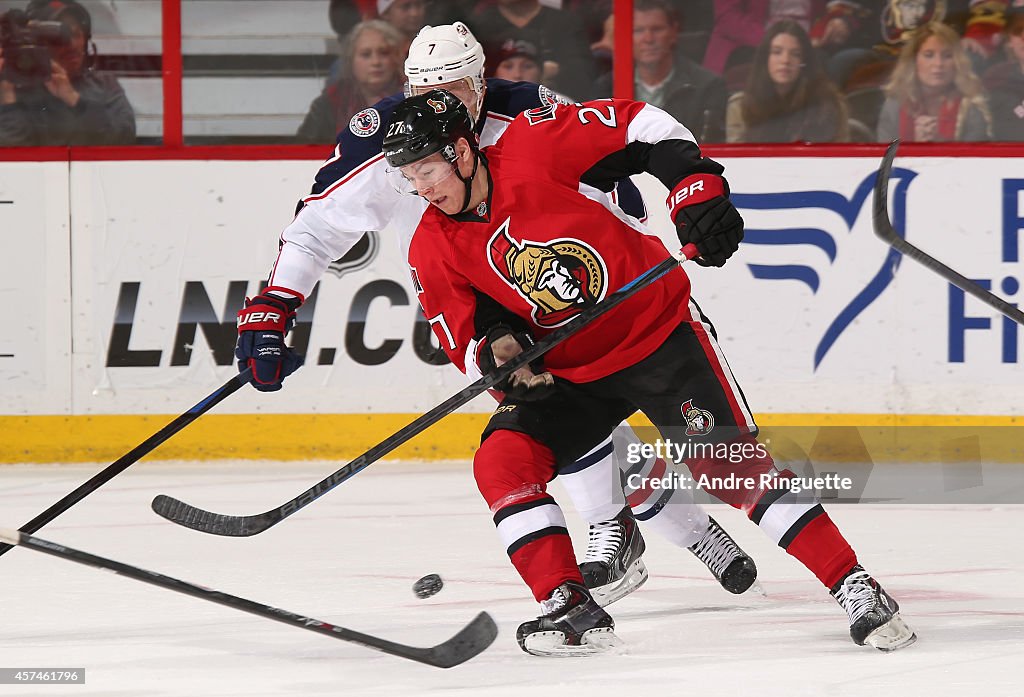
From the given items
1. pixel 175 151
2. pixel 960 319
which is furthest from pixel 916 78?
pixel 175 151

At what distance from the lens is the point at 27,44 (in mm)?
5008

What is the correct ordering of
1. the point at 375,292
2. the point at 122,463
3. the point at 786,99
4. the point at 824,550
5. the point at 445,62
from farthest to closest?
the point at 786,99, the point at 375,292, the point at 445,62, the point at 122,463, the point at 824,550

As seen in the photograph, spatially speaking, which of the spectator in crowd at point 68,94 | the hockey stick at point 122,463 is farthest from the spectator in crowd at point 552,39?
the hockey stick at point 122,463

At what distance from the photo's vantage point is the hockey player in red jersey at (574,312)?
2.51m

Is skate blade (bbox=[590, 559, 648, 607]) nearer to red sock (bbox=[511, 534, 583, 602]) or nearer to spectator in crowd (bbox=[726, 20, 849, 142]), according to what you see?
red sock (bbox=[511, 534, 583, 602])

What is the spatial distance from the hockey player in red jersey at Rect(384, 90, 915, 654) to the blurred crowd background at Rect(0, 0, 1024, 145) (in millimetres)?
2262

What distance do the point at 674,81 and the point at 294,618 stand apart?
303 centimetres

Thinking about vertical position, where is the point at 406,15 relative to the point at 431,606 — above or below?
above

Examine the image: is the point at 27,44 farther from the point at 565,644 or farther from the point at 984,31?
the point at 565,644

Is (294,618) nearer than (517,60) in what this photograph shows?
Yes

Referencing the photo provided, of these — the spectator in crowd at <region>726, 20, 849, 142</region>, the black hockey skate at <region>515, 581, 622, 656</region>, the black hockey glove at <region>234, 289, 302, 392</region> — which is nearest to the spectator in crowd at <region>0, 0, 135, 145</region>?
the spectator in crowd at <region>726, 20, 849, 142</region>

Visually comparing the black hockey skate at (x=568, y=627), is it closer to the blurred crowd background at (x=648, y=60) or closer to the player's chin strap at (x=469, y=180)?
the player's chin strap at (x=469, y=180)

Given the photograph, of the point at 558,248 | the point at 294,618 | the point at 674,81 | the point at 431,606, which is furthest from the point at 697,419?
the point at 674,81

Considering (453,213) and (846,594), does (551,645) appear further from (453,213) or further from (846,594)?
(453,213)
